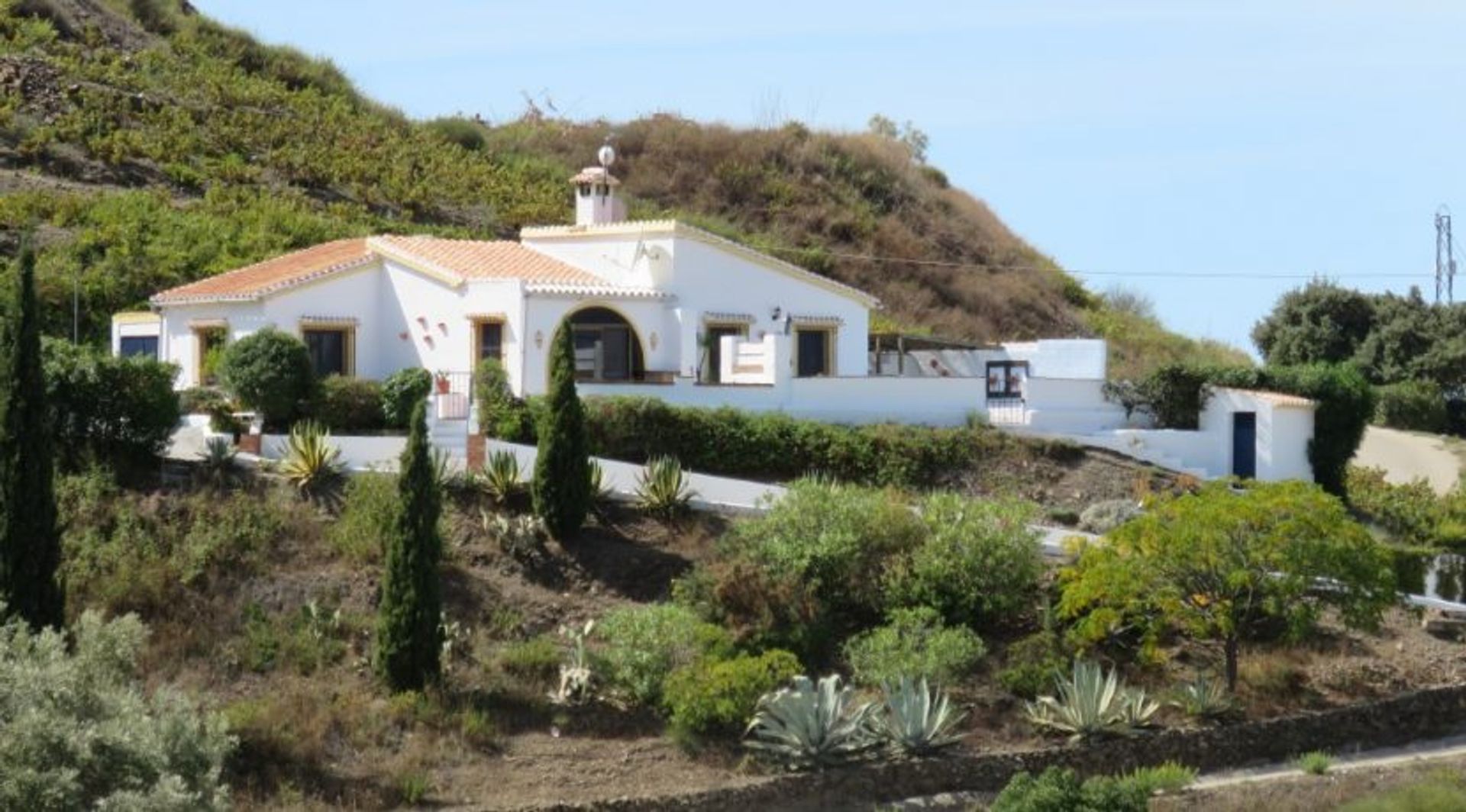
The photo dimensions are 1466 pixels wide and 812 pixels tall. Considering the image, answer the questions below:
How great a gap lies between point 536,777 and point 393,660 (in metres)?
2.54

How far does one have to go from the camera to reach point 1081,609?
28.5 m

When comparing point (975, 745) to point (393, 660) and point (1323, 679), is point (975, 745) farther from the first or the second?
point (393, 660)

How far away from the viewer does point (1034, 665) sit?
27.2m

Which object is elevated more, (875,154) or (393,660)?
(875,154)

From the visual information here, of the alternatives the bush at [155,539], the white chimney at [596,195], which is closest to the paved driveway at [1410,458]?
the white chimney at [596,195]

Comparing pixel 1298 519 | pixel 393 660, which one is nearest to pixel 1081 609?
pixel 1298 519

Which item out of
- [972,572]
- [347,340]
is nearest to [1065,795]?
[972,572]

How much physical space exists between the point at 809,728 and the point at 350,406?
13099mm

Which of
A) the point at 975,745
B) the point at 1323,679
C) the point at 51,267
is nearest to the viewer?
the point at 975,745

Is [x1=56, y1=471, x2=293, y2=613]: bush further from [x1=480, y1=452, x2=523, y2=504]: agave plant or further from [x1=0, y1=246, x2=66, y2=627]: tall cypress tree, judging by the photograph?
[x1=480, y1=452, x2=523, y2=504]: agave plant

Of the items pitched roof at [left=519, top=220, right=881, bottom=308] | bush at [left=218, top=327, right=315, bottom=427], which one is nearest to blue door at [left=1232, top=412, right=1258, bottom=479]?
pitched roof at [left=519, top=220, right=881, bottom=308]

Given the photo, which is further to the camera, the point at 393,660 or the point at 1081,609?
the point at 1081,609

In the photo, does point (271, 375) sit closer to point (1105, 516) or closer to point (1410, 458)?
point (1105, 516)

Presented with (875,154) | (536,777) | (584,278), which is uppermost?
(875,154)
